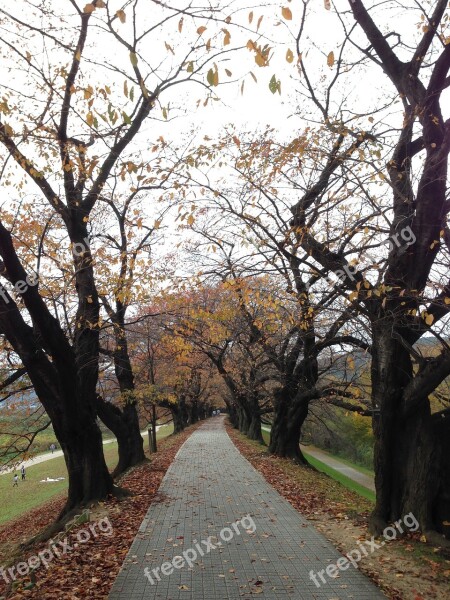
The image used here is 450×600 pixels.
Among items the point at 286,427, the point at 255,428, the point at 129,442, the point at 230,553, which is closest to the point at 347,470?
the point at 255,428

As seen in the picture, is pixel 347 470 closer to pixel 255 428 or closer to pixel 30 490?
pixel 255 428

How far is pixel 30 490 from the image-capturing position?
1018 inches

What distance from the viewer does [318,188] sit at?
839cm

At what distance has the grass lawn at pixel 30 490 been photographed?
21031 millimetres

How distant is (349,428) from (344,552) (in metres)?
34.4

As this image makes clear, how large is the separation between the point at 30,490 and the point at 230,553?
23.0 meters

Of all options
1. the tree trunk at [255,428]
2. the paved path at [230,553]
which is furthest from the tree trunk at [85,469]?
the tree trunk at [255,428]

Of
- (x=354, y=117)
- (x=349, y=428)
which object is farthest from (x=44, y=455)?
(x=354, y=117)

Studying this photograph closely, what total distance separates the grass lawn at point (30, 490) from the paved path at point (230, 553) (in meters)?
12.5

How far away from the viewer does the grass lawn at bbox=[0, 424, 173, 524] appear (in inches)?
828

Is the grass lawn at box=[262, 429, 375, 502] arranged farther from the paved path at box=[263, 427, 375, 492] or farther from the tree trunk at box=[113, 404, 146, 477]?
the tree trunk at box=[113, 404, 146, 477]

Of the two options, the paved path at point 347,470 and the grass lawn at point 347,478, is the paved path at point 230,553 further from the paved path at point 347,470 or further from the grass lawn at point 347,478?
the paved path at point 347,470

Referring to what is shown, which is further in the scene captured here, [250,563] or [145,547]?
[145,547]

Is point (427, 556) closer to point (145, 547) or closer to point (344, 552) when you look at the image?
point (344, 552)
